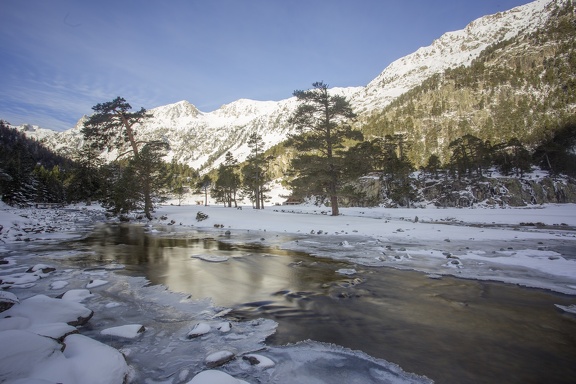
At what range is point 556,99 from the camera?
89250 millimetres

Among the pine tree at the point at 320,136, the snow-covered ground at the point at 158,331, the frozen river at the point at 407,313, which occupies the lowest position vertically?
the frozen river at the point at 407,313

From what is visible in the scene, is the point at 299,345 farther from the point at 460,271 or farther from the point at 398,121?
the point at 398,121

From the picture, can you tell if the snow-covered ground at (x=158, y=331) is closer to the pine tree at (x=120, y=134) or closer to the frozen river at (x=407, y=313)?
the frozen river at (x=407, y=313)

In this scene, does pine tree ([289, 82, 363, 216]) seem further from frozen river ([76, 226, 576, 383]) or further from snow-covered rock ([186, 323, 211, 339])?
snow-covered rock ([186, 323, 211, 339])

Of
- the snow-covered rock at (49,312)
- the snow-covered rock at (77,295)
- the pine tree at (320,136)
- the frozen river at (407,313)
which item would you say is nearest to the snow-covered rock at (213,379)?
the frozen river at (407,313)

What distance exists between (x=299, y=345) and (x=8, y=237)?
18.6 m

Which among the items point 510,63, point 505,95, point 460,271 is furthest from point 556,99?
point 460,271

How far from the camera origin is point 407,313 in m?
4.86

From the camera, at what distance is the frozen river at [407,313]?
3285 mm

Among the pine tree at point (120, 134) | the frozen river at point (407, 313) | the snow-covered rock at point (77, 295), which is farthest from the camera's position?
the pine tree at point (120, 134)

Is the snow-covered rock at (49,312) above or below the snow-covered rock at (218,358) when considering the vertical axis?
above

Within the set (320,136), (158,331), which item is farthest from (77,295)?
(320,136)

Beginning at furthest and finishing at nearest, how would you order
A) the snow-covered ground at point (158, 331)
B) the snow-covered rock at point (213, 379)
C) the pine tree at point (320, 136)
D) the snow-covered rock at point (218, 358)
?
the pine tree at point (320, 136) → the snow-covered rock at point (218, 358) → the snow-covered ground at point (158, 331) → the snow-covered rock at point (213, 379)

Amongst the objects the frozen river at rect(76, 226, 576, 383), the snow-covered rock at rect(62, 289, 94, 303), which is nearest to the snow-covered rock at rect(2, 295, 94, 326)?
the snow-covered rock at rect(62, 289, 94, 303)
